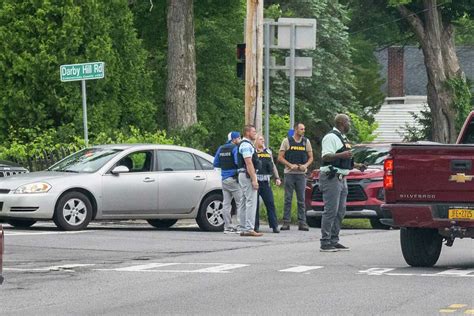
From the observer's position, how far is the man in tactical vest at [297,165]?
2459 centimetres

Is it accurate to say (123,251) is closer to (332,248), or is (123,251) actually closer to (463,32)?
(332,248)

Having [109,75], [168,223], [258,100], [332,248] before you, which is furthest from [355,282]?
[109,75]

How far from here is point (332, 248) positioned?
18922 mm

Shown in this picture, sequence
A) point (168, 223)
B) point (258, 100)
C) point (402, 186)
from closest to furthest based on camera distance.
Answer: point (402, 186) → point (168, 223) → point (258, 100)

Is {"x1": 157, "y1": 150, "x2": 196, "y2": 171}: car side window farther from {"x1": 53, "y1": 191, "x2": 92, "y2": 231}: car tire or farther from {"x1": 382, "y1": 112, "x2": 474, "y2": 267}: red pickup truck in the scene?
{"x1": 382, "y1": 112, "x2": 474, "y2": 267}: red pickup truck

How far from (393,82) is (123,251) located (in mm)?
62389

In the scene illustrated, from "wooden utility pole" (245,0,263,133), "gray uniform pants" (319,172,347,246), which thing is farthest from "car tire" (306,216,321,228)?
"gray uniform pants" (319,172,347,246)

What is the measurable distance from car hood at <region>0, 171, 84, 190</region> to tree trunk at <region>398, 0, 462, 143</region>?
26.0 metres

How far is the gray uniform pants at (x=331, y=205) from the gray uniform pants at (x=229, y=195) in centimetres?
416

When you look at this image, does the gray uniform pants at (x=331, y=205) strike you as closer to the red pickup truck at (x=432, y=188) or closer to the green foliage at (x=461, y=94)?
the red pickup truck at (x=432, y=188)

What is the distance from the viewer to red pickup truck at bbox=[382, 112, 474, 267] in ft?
51.5

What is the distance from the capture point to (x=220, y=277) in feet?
50.0

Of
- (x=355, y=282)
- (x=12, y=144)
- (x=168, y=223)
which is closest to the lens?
(x=355, y=282)

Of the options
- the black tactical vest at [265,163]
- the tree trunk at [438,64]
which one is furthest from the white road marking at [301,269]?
the tree trunk at [438,64]
